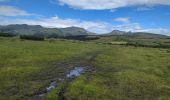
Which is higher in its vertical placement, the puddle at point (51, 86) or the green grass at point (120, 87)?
the puddle at point (51, 86)

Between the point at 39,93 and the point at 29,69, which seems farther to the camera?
the point at 29,69

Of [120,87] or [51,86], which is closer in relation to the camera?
[51,86]

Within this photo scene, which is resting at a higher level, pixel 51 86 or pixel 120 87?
pixel 51 86

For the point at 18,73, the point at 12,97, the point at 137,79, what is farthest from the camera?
the point at 137,79

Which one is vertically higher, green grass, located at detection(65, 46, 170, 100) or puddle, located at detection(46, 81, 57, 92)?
puddle, located at detection(46, 81, 57, 92)

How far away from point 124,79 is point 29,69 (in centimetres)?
1842

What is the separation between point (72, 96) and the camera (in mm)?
31656

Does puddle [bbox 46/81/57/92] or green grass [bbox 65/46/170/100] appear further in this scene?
puddle [bbox 46/81/57/92]

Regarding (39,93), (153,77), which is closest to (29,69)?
(39,93)

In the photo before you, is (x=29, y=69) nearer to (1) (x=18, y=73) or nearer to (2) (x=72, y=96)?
(1) (x=18, y=73)

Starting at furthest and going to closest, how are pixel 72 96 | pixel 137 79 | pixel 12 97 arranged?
pixel 137 79
pixel 72 96
pixel 12 97

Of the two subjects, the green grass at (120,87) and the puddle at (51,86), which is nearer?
the green grass at (120,87)

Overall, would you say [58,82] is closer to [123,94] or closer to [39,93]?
[39,93]

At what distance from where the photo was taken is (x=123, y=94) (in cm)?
3581
